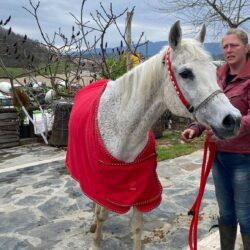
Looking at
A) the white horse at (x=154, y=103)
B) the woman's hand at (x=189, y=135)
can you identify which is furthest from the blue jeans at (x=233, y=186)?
the white horse at (x=154, y=103)

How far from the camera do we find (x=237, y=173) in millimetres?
2318

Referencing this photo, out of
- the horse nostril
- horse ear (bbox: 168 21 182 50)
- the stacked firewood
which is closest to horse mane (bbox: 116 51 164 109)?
horse ear (bbox: 168 21 182 50)

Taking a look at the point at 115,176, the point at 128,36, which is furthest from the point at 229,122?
the point at 128,36

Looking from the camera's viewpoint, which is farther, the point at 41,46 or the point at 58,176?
the point at 41,46

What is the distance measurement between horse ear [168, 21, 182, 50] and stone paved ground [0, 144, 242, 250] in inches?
68.4

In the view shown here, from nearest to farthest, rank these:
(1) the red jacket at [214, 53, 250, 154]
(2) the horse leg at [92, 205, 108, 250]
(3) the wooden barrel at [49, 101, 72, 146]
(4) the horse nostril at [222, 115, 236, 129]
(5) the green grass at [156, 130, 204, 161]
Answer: (4) the horse nostril at [222, 115, 236, 129] < (1) the red jacket at [214, 53, 250, 154] < (2) the horse leg at [92, 205, 108, 250] < (5) the green grass at [156, 130, 204, 161] < (3) the wooden barrel at [49, 101, 72, 146]

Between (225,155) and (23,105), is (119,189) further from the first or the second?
(23,105)

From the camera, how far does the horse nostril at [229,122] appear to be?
1.81 metres

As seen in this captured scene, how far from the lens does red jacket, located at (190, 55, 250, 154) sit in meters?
2.15

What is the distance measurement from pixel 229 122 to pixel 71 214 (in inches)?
95.7

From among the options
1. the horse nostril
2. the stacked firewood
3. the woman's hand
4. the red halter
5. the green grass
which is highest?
the red halter

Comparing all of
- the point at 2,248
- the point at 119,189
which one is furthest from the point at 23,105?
the point at 119,189

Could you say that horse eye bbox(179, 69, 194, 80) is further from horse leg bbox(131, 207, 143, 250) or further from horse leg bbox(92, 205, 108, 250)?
horse leg bbox(92, 205, 108, 250)

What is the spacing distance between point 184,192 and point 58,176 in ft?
5.94
